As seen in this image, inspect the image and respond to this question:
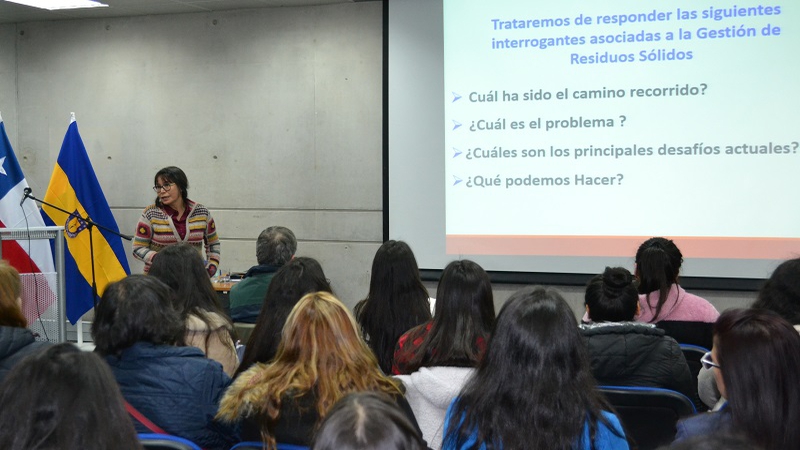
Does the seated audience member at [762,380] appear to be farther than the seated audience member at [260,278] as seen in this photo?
No

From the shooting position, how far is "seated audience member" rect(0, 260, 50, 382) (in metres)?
2.48

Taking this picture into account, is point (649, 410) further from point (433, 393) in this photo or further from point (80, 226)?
point (80, 226)

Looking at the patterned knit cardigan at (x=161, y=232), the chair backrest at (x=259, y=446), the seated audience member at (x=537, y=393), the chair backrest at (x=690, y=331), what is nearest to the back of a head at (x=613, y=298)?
the chair backrest at (x=690, y=331)

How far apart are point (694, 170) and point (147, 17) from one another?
15.5 ft

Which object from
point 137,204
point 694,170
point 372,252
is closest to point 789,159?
point 694,170

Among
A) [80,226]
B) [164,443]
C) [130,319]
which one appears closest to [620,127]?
[80,226]

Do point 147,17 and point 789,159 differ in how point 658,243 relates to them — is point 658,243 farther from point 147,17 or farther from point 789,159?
point 147,17

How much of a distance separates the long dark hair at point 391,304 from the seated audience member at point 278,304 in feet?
1.20

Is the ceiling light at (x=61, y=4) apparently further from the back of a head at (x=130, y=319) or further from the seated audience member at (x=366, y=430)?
the seated audience member at (x=366, y=430)

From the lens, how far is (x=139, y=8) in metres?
6.59

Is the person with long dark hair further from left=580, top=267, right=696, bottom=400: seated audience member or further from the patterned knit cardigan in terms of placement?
the patterned knit cardigan

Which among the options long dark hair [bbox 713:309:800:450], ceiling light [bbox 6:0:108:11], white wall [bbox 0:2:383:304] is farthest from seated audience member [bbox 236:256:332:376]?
ceiling light [bbox 6:0:108:11]

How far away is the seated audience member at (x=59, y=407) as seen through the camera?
4.23 feet

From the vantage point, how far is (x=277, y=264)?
3926 mm
